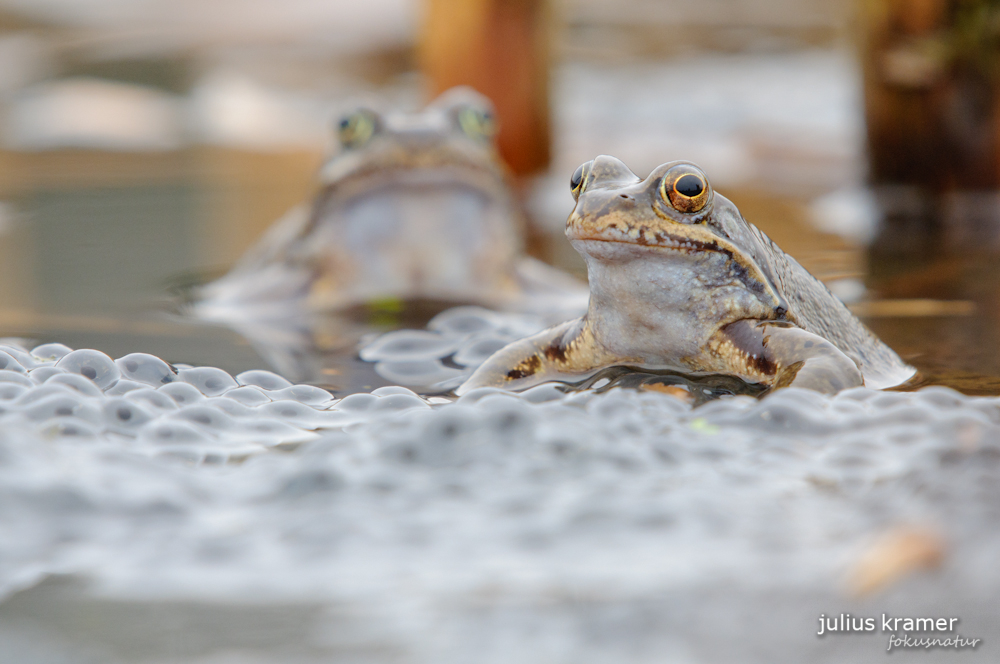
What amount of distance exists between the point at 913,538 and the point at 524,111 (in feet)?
19.7

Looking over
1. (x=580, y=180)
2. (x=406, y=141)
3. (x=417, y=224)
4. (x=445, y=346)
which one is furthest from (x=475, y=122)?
(x=580, y=180)

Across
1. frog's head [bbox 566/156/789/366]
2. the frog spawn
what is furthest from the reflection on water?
frog's head [bbox 566/156/789/366]

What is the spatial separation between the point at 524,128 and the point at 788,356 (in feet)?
17.4

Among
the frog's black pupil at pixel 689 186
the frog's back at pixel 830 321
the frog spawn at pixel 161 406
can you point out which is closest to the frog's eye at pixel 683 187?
the frog's black pupil at pixel 689 186

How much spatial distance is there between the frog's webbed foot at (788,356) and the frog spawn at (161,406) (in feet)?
2.54

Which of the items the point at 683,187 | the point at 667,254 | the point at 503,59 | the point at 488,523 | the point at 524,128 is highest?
the point at 503,59

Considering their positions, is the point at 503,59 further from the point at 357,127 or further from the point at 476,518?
the point at 476,518

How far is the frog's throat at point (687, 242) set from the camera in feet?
7.66

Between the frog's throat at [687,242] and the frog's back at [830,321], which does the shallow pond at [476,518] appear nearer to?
the frog's back at [830,321]

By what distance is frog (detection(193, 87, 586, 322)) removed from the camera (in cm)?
419

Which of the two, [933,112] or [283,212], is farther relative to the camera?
[283,212]

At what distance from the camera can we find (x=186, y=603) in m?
1.57

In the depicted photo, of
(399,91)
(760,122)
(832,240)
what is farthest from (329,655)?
(399,91)

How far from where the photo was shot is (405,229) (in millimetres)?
4320
